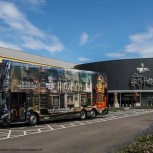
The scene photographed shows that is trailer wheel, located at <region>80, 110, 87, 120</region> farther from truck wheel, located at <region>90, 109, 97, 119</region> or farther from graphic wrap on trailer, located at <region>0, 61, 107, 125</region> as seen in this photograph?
truck wheel, located at <region>90, 109, 97, 119</region>

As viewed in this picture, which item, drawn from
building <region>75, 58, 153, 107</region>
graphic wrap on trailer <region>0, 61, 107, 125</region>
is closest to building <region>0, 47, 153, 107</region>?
building <region>75, 58, 153, 107</region>

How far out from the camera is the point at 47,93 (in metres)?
24.2

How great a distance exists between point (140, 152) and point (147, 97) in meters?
82.6

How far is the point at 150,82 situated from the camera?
85250mm

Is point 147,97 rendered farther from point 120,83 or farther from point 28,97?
point 28,97

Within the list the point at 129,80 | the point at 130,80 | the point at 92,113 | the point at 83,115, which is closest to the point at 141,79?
the point at 130,80

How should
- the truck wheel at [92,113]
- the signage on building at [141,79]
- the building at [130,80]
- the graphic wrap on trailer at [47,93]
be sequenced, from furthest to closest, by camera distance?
the building at [130,80] → the signage on building at [141,79] → the truck wheel at [92,113] → the graphic wrap on trailer at [47,93]

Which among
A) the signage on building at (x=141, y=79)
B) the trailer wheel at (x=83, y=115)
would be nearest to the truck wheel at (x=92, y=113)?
the trailer wheel at (x=83, y=115)

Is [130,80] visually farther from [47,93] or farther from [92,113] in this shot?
[47,93]

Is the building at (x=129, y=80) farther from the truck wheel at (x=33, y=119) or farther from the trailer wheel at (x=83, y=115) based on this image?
the truck wheel at (x=33, y=119)

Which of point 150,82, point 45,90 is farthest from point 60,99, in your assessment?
point 150,82

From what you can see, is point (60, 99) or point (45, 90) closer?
point (45, 90)

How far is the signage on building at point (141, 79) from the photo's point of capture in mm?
85325

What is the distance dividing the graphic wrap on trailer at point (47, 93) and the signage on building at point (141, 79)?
184 ft
